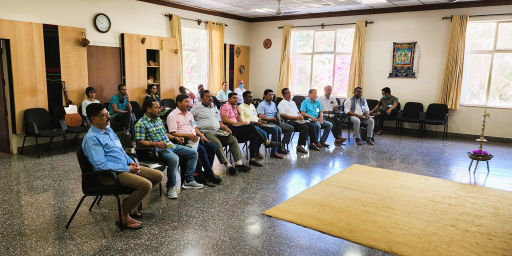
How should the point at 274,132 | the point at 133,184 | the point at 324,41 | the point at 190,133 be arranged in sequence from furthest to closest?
the point at 324,41, the point at 274,132, the point at 190,133, the point at 133,184

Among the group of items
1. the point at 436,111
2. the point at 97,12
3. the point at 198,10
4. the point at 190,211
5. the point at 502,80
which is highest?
the point at 198,10

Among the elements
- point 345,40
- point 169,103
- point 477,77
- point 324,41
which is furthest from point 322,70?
point 169,103

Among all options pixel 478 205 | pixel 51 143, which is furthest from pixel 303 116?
pixel 51 143

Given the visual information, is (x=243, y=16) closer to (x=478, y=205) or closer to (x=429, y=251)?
(x=478, y=205)

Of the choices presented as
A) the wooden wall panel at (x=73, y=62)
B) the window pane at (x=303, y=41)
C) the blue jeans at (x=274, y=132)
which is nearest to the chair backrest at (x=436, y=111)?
the window pane at (x=303, y=41)

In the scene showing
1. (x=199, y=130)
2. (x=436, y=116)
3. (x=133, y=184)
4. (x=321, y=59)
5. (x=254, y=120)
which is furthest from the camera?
(x=321, y=59)

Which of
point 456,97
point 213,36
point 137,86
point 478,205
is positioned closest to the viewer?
point 478,205

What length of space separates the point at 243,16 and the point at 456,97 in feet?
21.3

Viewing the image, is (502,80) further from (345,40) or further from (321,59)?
(321,59)

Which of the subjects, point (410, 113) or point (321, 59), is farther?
point (321, 59)

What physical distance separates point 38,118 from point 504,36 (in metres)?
9.94

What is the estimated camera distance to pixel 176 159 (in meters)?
4.12

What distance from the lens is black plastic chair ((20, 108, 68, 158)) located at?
19.4ft

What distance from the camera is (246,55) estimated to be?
38.0ft
